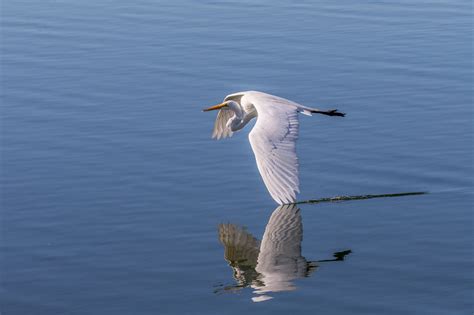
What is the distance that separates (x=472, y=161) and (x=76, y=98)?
591 cm

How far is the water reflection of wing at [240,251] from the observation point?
992cm

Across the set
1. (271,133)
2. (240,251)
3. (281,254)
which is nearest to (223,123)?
(271,133)

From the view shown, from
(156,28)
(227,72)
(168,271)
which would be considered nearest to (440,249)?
(168,271)

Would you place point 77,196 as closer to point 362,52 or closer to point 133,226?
point 133,226

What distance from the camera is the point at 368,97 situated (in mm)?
15750

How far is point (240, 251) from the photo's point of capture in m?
10.6

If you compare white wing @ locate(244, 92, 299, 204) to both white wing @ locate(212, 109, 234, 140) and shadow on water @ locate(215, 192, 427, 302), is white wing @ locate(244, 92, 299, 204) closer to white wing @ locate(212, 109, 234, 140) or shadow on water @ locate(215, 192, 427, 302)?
shadow on water @ locate(215, 192, 427, 302)

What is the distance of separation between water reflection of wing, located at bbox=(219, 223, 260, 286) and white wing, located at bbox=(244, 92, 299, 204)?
0.62 metres

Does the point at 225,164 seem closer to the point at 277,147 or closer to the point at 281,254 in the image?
the point at 277,147

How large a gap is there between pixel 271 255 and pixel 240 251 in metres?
0.33

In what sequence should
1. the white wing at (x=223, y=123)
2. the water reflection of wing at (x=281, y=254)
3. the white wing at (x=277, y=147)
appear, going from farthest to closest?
the white wing at (x=223, y=123) → the white wing at (x=277, y=147) → the water reflection of wing at (x=281, y=254)

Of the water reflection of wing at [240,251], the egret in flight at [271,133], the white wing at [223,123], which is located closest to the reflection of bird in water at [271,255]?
the water reflection of wing at [240,251]

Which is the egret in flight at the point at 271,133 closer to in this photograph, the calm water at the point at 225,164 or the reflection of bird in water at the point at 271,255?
the reflection of bird in water at the point at 271,255

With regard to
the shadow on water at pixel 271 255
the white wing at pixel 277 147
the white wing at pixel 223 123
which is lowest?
the shadow on water at pixel 271 255
